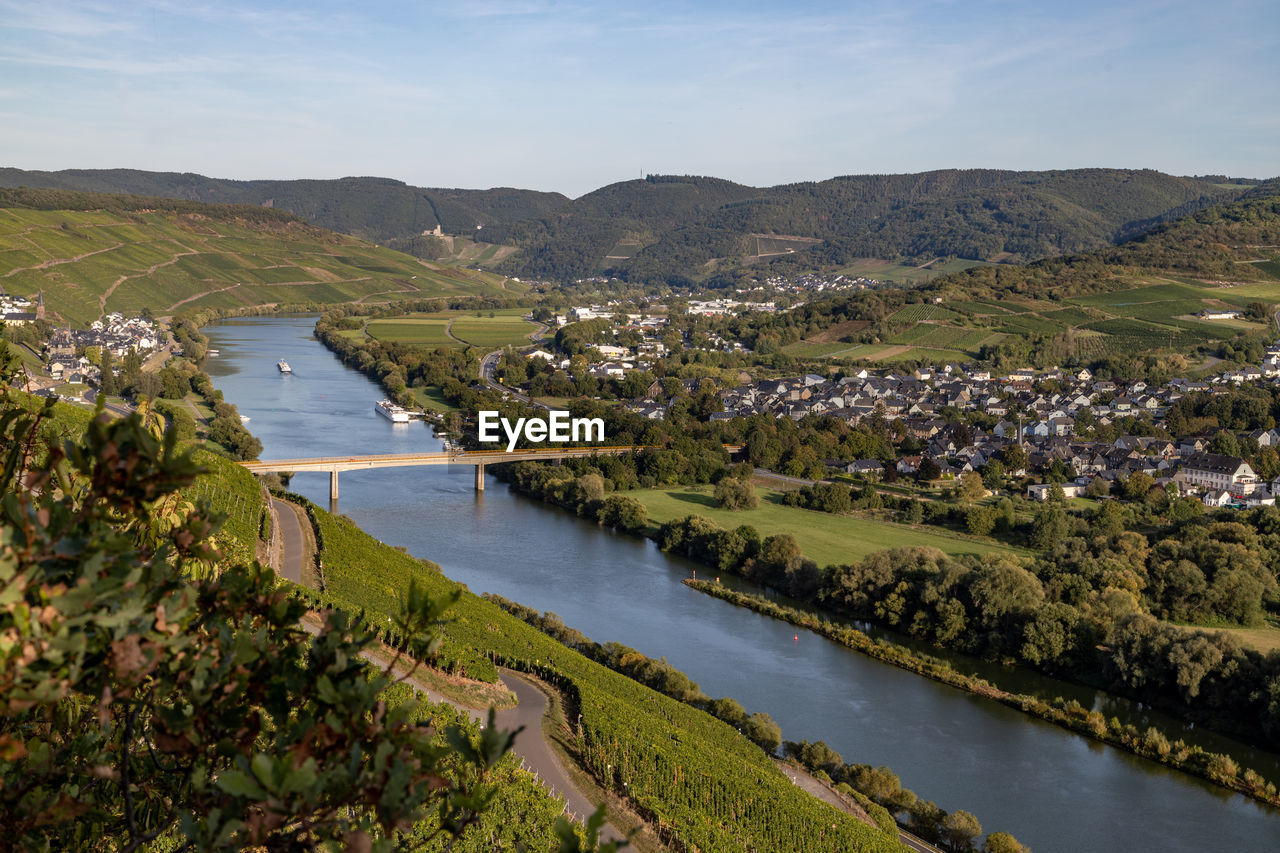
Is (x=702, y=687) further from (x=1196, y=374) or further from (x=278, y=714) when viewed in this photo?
(x=1196, y=374)

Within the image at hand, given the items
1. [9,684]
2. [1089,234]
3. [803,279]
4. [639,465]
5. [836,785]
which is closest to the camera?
[9,684]

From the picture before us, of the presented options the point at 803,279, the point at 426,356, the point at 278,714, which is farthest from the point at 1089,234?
the point at 278,714

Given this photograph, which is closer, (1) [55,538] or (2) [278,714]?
(1) [55,538]

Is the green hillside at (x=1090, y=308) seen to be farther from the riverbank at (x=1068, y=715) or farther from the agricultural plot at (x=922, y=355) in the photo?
the riverbank at (x=1068, y=715)

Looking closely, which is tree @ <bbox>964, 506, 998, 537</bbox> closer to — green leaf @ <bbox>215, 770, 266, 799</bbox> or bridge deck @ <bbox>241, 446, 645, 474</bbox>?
bridge deck @ <bbox>241, 446, 645, 474</bbox>

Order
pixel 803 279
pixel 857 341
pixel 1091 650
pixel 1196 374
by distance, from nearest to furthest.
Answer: pixel 1091 650
pixel 1196 374
pixel 857 341
pixel 803 279

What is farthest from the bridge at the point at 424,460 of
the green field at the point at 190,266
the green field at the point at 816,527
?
the green field at the point at 190,266

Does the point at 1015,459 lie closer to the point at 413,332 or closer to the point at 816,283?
the point at 413,332

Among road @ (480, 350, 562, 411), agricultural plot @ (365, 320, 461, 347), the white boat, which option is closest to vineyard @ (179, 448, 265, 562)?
the white boat
